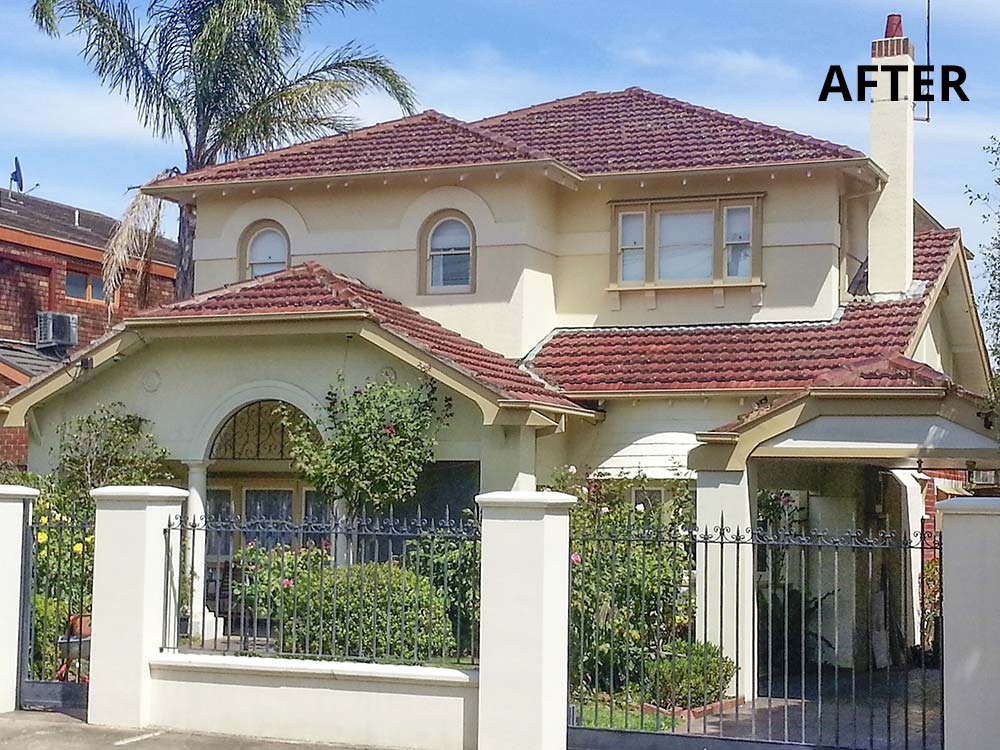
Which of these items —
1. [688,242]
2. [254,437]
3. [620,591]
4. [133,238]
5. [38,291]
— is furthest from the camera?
[38,291]

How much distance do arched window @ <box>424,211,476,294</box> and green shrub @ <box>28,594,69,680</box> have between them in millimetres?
8141

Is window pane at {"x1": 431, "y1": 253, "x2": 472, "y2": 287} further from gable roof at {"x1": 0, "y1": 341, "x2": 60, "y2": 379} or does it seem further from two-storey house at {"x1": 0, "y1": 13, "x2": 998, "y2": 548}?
gable roof at {"x1": 0, "y1": 341, "x2": 60, "y2": 379}

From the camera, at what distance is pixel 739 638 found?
46.5 feet

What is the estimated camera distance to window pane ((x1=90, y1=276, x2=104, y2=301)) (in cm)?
3144

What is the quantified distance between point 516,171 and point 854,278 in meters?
4.87

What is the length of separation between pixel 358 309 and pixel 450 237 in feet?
10.4

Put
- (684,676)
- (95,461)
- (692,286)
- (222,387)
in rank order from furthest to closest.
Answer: (692,286) < (222,387) < (95,461) < (684,676)

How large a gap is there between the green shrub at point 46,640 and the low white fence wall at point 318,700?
159cm

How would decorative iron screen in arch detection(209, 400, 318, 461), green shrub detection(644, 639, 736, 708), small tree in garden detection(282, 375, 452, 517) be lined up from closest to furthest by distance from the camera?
green shrub detection(644, 639, 736, 708) → small tree in garden detection(282, 375, 452, 517) → decorative iron screen in arch detection(209, 400, 318, 461)

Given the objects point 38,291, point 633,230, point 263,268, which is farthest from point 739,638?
point 38,291

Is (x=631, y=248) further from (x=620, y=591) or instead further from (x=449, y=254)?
(x=620, y=591)

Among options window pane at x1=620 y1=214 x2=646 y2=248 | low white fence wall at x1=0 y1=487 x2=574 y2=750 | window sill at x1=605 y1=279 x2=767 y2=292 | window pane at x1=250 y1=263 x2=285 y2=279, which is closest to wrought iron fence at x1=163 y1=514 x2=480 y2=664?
low white fence wall at x1=0 y1=487 x2=574 y2=750

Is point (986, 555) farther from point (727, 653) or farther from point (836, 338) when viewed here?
point (836, 338)

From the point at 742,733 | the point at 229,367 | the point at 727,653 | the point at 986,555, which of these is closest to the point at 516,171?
the point at 229,367
